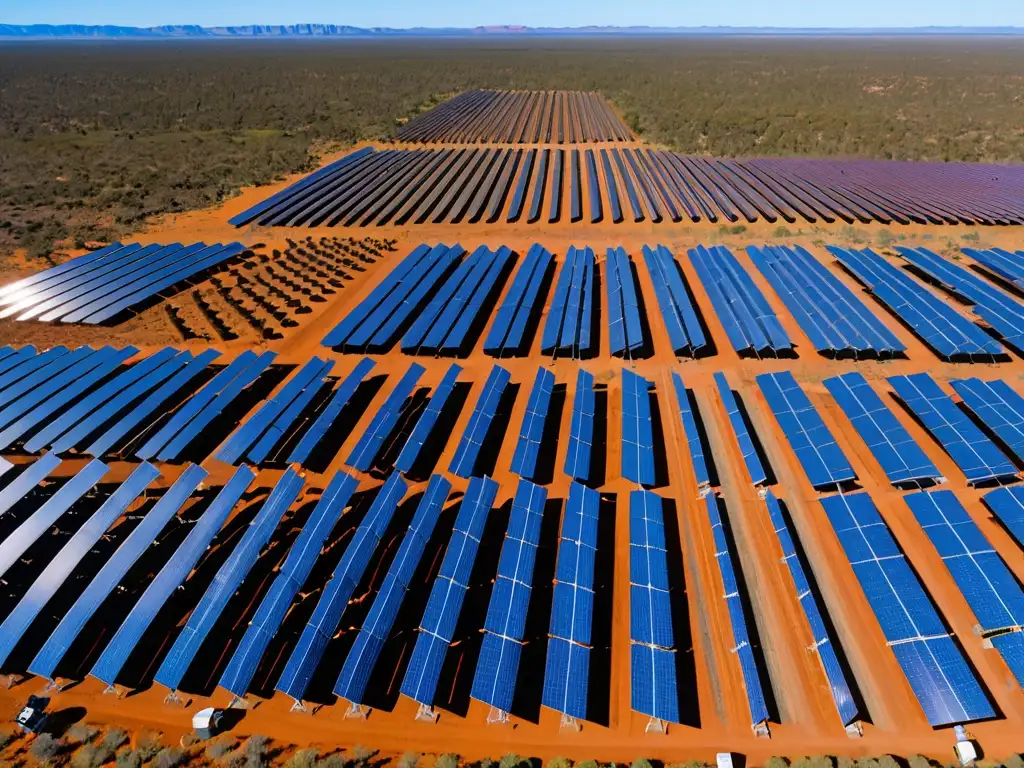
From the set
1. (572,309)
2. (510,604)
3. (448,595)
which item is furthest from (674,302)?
(448,595)

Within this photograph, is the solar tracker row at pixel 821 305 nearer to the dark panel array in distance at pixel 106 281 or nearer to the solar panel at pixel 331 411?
the solar panel at pixel 331 411

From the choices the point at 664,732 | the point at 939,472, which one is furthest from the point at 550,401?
the point at 939,472

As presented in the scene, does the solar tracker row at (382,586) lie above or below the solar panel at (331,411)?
below

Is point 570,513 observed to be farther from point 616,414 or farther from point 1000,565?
point 1000,565

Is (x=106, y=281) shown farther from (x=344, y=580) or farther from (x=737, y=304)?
(x=737, y=304)

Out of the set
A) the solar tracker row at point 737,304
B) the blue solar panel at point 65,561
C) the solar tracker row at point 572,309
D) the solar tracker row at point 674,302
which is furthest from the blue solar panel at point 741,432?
the blue solar panel at point 65,561

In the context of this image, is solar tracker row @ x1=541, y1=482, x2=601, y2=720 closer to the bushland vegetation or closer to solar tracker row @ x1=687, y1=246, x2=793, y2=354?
solar tracker row @ x1=687, y1=246, x2=793, y2=354
